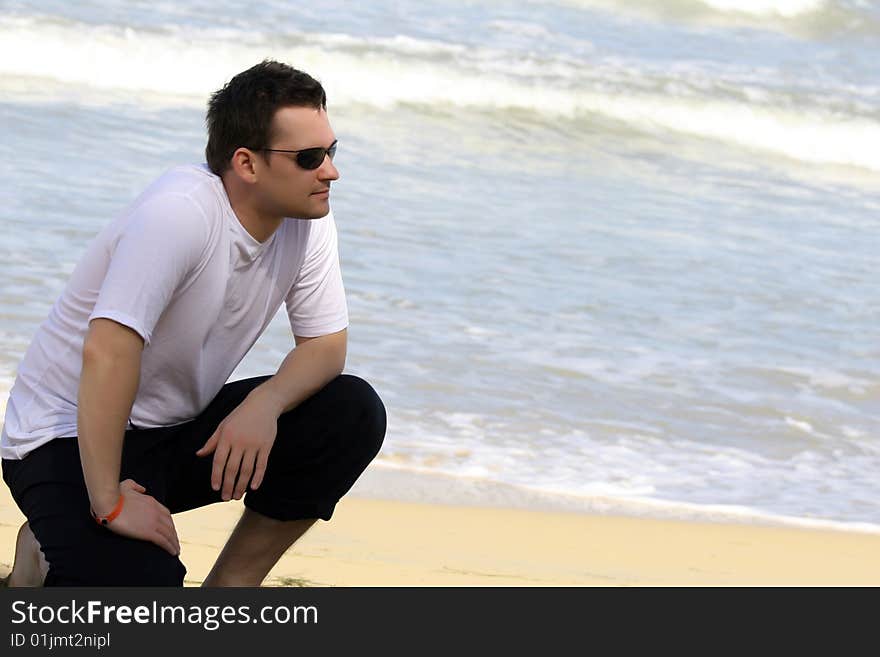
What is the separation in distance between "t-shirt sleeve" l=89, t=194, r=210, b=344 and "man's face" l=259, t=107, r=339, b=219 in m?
Answer: 0.17

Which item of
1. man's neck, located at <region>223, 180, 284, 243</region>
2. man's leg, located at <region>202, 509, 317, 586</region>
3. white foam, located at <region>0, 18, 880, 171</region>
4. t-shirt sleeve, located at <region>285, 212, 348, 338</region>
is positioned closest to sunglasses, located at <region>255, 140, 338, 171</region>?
man's neck, located at <region>223, 180, 284, 243</region>

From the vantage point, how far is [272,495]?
9.75 feet

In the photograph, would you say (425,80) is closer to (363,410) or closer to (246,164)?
(363,410)

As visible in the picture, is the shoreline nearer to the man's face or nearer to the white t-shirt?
the white t-shirt

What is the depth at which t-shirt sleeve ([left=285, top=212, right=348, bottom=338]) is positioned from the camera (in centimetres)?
295

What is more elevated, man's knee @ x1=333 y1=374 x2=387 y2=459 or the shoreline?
man's knee @ x1=333 y1=374 x2=387 y2=459

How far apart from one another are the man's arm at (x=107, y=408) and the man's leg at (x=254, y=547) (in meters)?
0.48

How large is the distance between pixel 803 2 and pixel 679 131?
664cm

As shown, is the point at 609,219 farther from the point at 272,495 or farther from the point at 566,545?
the point at 272,495

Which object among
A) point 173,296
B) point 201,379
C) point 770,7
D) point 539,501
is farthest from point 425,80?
point 173,296

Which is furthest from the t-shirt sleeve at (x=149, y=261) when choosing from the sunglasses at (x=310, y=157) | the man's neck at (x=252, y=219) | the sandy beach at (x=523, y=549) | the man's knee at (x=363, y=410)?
the sandy beach at (x=523, y=549)

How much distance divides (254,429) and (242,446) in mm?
42

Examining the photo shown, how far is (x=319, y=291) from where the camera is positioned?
2990 millimetres

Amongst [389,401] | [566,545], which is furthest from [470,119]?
[566,545]
